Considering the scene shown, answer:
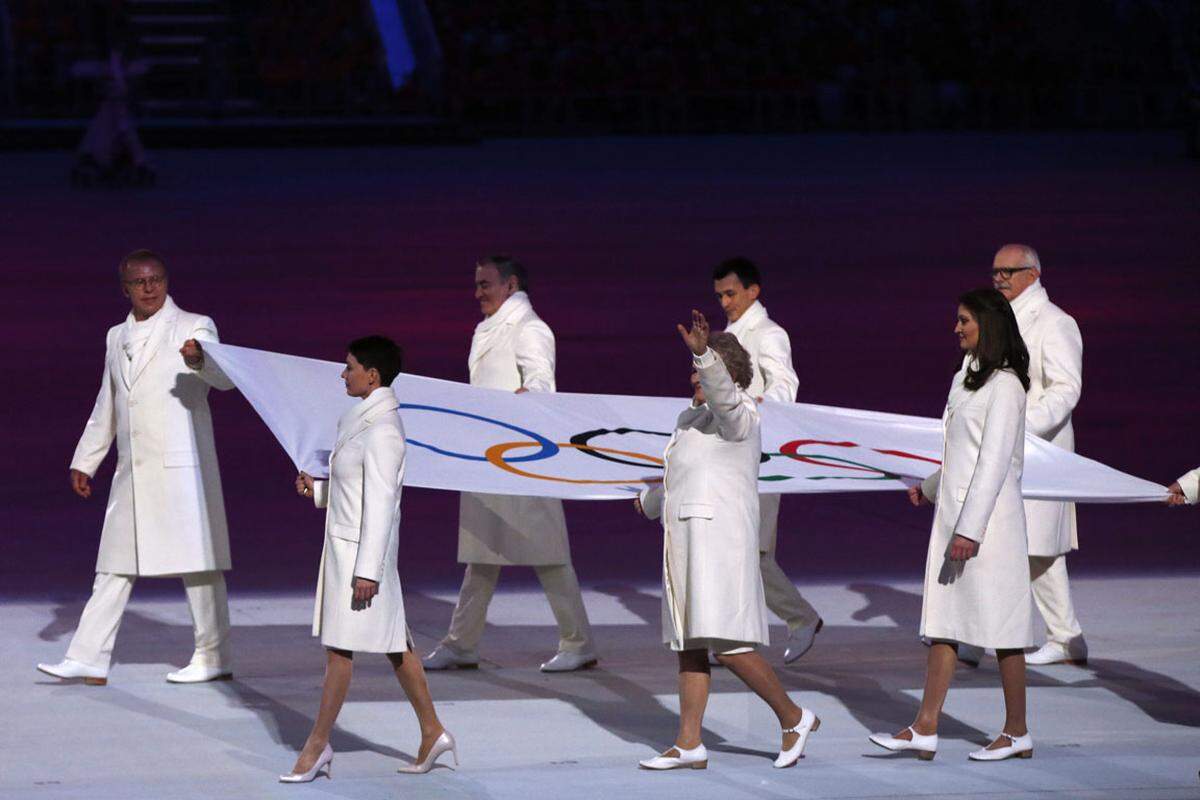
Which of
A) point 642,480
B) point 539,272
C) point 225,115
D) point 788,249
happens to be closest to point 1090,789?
point 642,480

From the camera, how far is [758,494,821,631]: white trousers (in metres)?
8.77

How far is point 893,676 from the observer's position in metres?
8.62

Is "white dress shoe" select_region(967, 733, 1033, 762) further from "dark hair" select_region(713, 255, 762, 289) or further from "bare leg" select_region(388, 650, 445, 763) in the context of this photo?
"dark hair" select_region(713, 255, 762, 289)

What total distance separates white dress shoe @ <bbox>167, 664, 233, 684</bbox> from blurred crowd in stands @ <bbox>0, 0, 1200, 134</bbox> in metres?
34.4

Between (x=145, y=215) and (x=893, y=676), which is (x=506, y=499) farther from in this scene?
(x=145, y=215)

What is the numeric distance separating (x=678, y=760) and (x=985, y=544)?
1.28m

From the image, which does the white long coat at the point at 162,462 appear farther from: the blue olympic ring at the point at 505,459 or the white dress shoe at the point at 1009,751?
the white dress shoe at the point at 1009,751

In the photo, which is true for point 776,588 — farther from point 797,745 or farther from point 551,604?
point 797,745

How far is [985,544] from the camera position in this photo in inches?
285

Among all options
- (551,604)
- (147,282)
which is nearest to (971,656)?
(551,604)

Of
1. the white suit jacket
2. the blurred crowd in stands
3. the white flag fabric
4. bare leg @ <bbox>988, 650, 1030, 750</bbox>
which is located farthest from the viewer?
the blurred crowd in stands

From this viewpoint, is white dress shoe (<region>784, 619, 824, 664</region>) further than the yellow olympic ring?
Yes

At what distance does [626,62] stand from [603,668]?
39.3 meters

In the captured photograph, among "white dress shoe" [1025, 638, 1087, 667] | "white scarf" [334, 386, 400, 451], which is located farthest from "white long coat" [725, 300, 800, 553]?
"white scarf" [334, 386, 400, 451]
